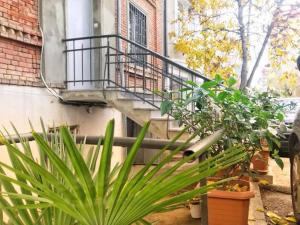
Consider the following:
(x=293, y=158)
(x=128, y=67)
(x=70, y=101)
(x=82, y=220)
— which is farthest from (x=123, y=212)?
(x=128, y=67)

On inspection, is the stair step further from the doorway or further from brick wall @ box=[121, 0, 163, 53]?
brick wall @ box=[121, 0, 163, 53]

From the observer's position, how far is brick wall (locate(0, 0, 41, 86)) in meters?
4.22

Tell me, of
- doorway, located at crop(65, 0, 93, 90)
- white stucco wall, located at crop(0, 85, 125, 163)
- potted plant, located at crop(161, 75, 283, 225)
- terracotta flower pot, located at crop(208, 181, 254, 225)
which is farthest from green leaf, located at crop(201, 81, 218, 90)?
doorway, located at crop(65, 0, 93, 90)

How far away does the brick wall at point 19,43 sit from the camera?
422cm

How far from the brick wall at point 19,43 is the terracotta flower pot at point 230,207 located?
3.06 m

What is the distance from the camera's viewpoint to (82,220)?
2.41ft

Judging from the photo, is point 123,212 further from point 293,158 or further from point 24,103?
point 24,103

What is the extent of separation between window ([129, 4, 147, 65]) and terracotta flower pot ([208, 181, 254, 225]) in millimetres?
6267

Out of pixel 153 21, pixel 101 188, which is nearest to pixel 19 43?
pixel 101 188

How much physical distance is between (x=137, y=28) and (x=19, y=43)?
5.35 meters

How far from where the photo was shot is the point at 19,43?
4.50 m

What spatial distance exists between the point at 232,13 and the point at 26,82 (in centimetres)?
732

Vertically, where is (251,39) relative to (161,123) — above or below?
above

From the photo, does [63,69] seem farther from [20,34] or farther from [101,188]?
[101,188]
